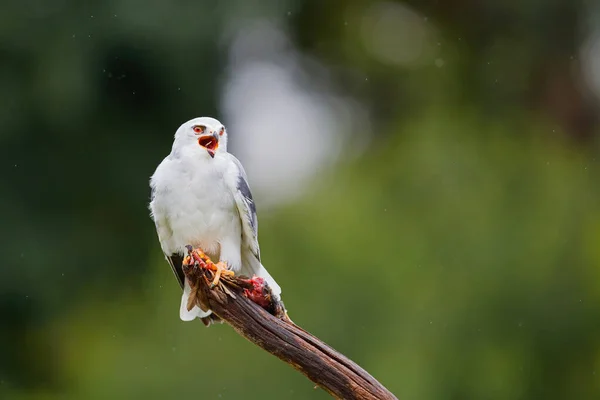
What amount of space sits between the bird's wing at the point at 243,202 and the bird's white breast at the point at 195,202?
3 centimetres

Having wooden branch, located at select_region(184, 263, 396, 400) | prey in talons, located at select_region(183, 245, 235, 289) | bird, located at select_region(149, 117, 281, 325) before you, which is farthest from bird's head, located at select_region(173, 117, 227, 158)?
wooden branch, located at select_region(184, 263, 396, 400)

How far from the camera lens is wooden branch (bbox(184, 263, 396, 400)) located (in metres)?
4.63

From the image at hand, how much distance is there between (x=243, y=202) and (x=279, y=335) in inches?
32.6

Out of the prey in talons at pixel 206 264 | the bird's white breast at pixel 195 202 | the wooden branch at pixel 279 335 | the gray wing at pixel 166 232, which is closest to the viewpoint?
the wooden branch at pixel 279 335

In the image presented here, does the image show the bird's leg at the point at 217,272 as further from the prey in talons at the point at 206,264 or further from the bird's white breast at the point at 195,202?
the bird's white breast at the point at 195,202

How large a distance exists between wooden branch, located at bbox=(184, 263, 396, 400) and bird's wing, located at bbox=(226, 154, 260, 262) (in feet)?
1.82

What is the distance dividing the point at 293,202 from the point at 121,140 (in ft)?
5.47

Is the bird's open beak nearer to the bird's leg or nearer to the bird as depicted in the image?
the bird

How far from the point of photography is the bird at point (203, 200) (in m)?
5.12

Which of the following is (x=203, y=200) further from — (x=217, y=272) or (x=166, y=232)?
(x=217, y=272)

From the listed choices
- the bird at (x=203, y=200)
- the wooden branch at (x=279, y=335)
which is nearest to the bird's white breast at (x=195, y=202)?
the bird at (x=203, y=200)

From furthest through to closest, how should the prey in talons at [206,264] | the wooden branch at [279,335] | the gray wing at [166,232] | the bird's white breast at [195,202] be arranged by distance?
1. the gray wing at [166,232]
2. the bird's white breast at [195,202]
3. the prey in talons at [206,264]
4. the wooden branch at [279,335]

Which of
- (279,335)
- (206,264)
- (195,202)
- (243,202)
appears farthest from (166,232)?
(279,335)

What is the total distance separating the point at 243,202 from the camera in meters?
5.20
